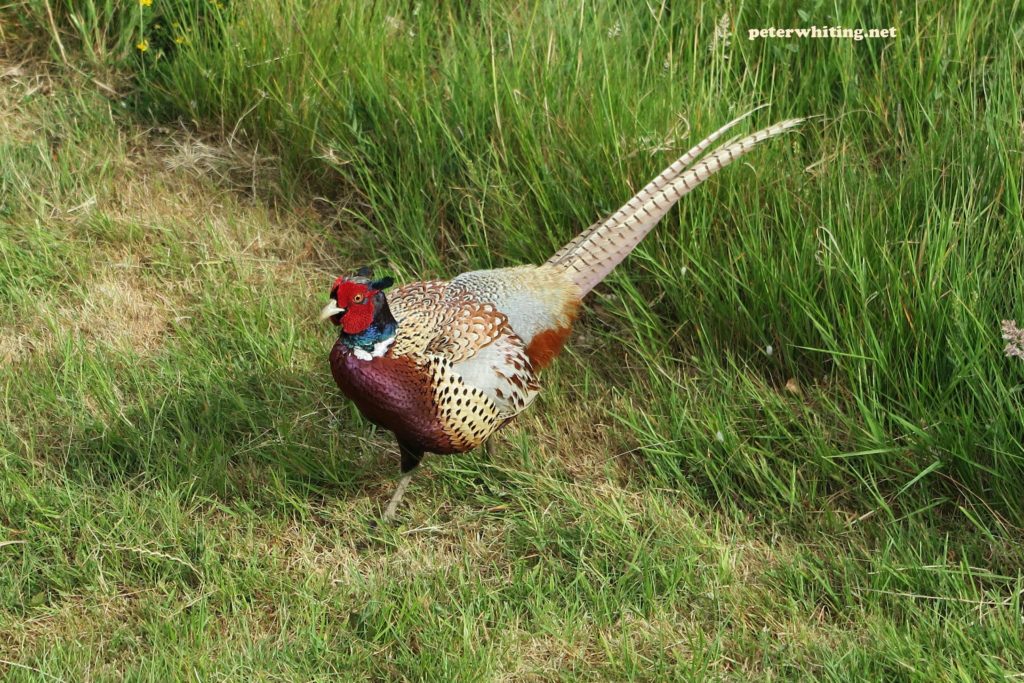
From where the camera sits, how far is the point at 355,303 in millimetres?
2676

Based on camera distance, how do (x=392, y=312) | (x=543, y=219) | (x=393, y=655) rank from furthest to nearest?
(x=543, y=219), (x=392, y=312), (x=393, y=655)

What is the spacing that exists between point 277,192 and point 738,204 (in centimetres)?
165

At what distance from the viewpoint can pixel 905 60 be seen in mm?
3445

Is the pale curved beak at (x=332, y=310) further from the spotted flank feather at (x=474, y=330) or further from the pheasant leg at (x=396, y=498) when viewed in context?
the pheasant leg at (x=396, y=498)

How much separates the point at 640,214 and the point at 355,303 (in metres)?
0.92

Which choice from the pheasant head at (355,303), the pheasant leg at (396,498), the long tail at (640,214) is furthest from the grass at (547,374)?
the pheasant head at (355,303)

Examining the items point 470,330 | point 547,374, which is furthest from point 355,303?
point 547,374

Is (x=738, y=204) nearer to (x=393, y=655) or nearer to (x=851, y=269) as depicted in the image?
(x=851, y=269)

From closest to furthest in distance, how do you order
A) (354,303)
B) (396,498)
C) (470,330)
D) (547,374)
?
(354,303) < (470,330) < (396,498) < (547,374)

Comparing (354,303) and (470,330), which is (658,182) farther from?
(354,303)

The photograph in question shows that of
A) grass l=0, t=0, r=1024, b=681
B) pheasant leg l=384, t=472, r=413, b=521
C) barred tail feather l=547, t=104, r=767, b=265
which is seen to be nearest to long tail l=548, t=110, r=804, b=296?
barred tail feather l=547, t=104, r=767, b=265

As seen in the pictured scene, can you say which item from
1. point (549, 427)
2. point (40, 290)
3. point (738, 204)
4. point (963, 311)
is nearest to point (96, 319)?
point (40, 290)

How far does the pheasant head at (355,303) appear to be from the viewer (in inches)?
105

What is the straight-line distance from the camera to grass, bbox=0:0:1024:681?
278 centimetres
